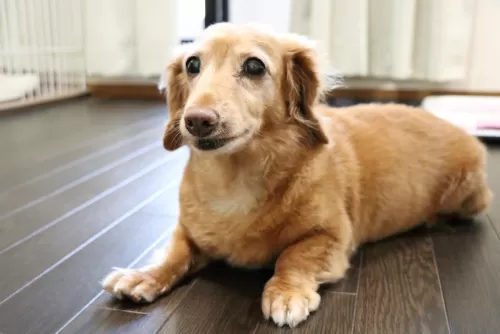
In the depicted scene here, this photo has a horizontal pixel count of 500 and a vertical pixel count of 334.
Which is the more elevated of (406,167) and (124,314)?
(406,167)

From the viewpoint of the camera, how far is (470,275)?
57.6 inches

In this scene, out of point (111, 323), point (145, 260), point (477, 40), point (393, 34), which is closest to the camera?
point (111, 323)

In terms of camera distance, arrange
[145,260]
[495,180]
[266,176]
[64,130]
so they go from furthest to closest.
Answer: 1. [64,130]
2. [495,180]
3. [145,260]
4. [266,176]

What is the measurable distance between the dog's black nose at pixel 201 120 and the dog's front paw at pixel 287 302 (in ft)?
1.24

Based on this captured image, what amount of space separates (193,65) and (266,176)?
34 centimetres

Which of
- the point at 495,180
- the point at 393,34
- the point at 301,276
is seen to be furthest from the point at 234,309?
the point at 393,34

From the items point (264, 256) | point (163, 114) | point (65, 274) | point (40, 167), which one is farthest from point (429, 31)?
point (65, 274)

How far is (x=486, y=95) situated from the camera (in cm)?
422

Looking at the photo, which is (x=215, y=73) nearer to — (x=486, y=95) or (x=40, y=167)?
(x=40, y=167)

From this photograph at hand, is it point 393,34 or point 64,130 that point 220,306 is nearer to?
point 64,130

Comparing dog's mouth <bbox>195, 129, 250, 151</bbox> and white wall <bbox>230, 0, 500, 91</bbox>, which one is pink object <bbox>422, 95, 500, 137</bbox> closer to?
white wall <bbox>230, 0, 500, 91</bbox>

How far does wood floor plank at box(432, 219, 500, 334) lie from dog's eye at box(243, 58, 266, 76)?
70cm

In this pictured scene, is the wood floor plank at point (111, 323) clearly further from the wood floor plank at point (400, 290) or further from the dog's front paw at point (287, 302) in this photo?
the wood floor plank at point (400, 290)

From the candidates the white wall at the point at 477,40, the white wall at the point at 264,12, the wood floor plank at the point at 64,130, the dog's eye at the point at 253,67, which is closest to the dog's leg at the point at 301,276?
the dog's eye at the point at 253,67
